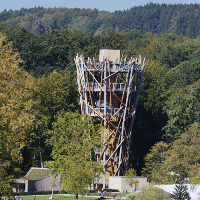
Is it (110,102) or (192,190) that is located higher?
(110,102)

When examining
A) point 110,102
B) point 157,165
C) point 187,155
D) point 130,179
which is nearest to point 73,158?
point 130,179

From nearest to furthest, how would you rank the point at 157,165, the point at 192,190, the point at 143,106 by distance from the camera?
1. the point at 192,190
2. the point at 157,165
3. the point at 143,106

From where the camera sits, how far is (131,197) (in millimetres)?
33031

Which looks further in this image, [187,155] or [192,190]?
[187,155]

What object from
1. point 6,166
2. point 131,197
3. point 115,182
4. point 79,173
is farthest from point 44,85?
point 6,166

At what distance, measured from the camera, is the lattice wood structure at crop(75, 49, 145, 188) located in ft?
177

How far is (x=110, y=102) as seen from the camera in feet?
178

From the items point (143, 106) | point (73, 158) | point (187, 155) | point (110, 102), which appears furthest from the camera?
point (143, 106)

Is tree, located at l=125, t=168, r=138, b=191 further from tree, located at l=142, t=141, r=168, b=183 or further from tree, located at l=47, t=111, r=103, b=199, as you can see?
tree, located at l=47, t=111, r=103, b=199

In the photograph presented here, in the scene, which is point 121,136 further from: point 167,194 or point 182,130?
point 167,194

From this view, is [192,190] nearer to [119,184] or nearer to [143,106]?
[119,184]

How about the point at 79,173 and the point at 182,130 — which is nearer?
the point at 79,173

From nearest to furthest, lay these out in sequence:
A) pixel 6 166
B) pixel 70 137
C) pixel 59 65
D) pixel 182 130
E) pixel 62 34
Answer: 1. pixel 6 166
2. pixel 70 137
3. pixel 182 130
4. pixel 59 65
5. pixel 62 34

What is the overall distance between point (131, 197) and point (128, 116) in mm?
23609
